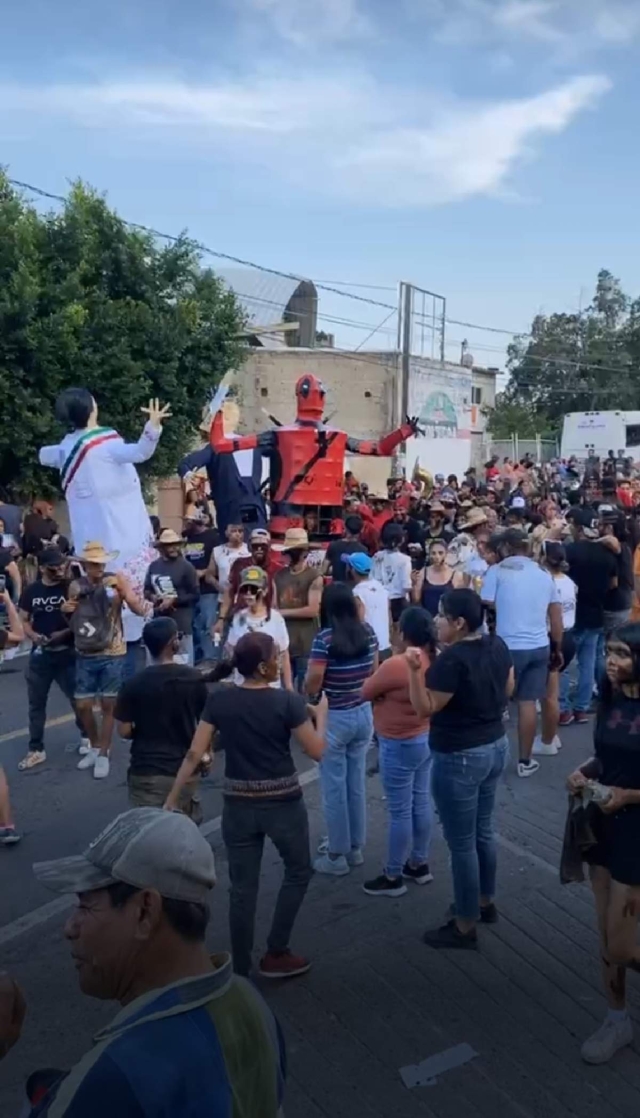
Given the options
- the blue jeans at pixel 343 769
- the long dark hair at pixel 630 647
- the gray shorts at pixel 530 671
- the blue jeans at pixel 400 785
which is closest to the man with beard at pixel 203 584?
the gray shorts at pixel 530 671

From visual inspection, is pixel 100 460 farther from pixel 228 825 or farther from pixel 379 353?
pixel 379 353

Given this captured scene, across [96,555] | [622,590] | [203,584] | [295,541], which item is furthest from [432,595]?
[96,555]

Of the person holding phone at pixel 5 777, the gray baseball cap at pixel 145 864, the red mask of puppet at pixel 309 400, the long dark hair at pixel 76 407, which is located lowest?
the person holding phone at pixel 5 777

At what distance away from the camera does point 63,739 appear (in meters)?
8.38

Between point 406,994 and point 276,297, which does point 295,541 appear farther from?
point 276,297

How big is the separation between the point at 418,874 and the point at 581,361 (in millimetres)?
56821

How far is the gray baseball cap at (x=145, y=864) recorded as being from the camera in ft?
6.58

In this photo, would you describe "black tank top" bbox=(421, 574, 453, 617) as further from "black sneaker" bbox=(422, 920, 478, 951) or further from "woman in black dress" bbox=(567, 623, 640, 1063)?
"woman in black dress" bbox=(567, 623, 640, 1063)

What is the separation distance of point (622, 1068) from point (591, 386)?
5713 centimetres

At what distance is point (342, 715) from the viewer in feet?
18.8

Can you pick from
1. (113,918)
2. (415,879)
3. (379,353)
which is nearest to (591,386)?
(379,353)

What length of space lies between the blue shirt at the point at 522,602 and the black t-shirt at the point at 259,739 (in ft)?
10.2

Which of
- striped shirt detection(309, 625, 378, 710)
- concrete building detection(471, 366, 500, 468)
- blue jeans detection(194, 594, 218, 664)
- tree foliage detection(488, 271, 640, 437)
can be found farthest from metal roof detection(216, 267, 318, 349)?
striped shirt detection(309, 625, 378, 710)

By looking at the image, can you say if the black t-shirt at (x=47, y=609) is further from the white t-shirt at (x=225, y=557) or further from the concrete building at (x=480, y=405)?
the concrete building at (x=480, y=405)
